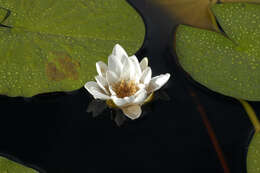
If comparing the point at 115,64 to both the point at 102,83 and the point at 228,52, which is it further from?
the point at 228,52

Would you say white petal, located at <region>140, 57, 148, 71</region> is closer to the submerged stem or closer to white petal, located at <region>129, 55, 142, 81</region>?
white petal, located at <region>129, 55, 142, 81</region>

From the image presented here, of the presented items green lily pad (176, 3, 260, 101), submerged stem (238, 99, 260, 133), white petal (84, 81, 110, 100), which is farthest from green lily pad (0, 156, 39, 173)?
submerged stem (238, 99, 260, 133)

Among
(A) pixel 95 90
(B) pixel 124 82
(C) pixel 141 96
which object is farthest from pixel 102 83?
(C) pixel 141 96

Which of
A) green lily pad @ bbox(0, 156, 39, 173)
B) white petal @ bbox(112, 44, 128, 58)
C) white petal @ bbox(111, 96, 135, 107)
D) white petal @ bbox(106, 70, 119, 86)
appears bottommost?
green lily pad @ bbox(0, 156, 39, 173)

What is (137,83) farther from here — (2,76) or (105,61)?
(2,76)

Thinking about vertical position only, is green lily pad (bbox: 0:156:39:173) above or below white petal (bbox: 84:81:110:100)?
below

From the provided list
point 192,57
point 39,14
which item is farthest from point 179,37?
point 39,14
